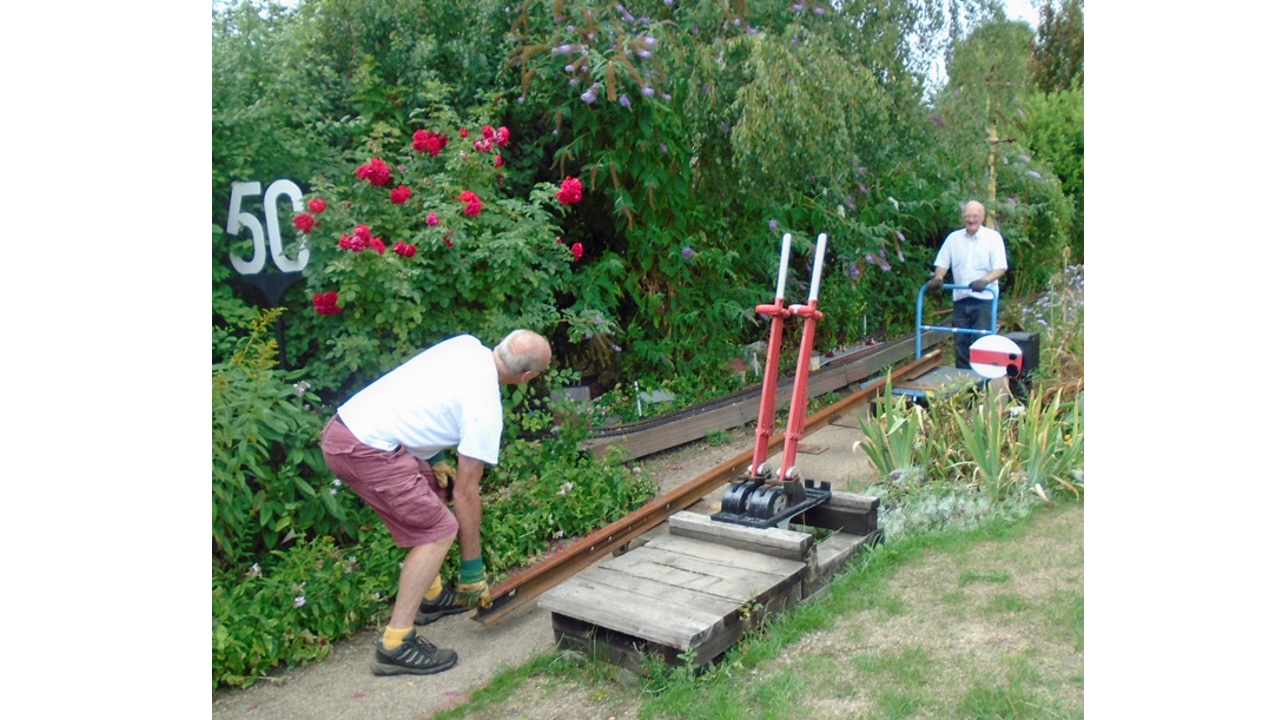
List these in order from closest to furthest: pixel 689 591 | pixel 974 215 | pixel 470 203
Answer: pixel 689 591, pixel 470 203, pixel 974 215

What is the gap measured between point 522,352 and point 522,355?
1 centimetres

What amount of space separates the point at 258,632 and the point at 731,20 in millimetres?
4716

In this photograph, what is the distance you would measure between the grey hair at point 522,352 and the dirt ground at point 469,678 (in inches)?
41.7

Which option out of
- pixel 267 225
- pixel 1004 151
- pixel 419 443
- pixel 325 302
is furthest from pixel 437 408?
pixel 1004 151

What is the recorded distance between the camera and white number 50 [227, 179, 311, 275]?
462 cm

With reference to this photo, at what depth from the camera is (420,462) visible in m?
4.04

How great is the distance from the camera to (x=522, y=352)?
12.3ft

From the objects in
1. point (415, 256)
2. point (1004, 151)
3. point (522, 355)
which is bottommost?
point (522, 355)

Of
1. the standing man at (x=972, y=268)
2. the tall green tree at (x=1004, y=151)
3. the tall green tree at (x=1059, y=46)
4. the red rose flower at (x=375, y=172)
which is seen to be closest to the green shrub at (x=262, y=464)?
the red rose flower at (x=375, y=172)

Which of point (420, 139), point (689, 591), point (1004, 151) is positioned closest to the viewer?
point (689, 591)

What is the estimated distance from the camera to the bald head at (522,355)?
3.74 metres

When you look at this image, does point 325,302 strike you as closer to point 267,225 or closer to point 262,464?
point 267,225

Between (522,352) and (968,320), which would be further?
(968,320)
